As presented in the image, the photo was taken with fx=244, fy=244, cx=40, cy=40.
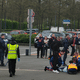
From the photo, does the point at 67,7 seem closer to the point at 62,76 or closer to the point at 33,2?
the point at 33,2

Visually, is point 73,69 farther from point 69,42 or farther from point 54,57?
point 69,42

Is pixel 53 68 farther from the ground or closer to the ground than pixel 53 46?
closer to the ground

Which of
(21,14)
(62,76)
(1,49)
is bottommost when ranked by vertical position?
(62,76)

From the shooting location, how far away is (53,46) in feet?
36.7

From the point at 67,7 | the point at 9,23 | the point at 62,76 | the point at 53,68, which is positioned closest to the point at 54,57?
the point at 53,68

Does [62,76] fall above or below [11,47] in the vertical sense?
below

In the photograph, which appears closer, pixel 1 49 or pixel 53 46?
pixel 53 46

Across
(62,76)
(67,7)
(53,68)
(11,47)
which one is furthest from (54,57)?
(67,7)

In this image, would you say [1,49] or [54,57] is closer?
[54,57]

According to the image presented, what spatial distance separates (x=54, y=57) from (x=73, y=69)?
40.8 inches

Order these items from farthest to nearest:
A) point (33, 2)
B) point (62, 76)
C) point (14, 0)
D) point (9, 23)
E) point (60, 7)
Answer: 1. point (9, 23)
2. point (14, 0)
3. point (60, 7)
4. point (33, 2)
5. point (62, 76)

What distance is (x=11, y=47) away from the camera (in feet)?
31.5

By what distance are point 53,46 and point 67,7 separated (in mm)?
35272

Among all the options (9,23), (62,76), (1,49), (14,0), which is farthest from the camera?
(9,23)
